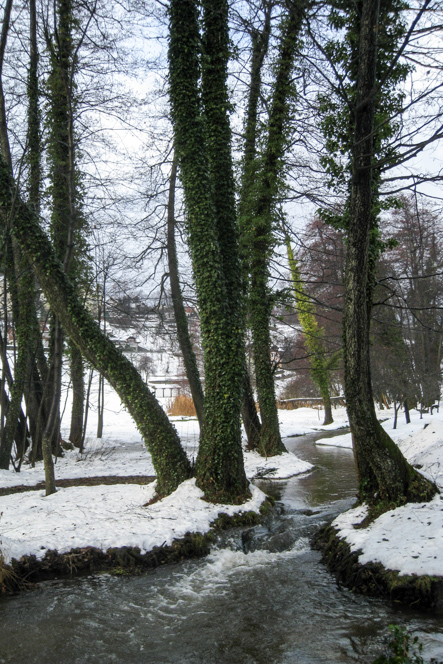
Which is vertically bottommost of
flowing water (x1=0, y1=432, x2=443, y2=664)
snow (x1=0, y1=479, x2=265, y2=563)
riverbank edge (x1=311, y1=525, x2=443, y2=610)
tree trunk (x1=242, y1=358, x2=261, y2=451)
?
flowing water (x1=0, y1=432, x2=443, y2=664)

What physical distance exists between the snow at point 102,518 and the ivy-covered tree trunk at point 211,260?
20.6 inches

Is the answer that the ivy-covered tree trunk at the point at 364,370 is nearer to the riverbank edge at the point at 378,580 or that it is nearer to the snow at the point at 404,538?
the snow at the point at 404,538

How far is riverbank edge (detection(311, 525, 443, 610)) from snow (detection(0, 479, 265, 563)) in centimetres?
175

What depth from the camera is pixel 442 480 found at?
6.91 metres

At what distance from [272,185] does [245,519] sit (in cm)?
835

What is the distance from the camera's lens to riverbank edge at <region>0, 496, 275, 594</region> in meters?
4.94

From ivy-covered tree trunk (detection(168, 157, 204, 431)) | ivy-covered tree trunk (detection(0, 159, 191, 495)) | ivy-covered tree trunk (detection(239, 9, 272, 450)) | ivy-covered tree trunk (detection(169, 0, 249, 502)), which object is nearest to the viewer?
ivy-covered tree trunk (detection(169, 0, 249, 502))

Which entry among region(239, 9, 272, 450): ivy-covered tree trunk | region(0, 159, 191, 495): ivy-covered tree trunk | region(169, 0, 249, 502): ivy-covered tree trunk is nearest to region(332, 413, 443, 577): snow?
region(169, 0, 249, 502): ivy-covered tree trunk

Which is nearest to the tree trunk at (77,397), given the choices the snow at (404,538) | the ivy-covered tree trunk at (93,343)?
the ivy-covered tree trunk at (93,343)

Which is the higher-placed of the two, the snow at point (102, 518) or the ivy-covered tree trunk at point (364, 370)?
the ivy-covered tree trunk at point (364, 370)

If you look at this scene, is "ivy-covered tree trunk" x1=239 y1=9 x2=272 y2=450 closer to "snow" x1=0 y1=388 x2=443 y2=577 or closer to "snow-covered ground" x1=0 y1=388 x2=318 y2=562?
"snow" x1=0 y1=388 x2=443 y2=577

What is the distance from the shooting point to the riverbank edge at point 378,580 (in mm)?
4188

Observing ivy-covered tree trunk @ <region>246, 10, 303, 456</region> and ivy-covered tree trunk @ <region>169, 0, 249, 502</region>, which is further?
ivy-covered tree trunk @ <region>246, 10, 303, 456</region>

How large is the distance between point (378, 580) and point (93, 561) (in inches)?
124
